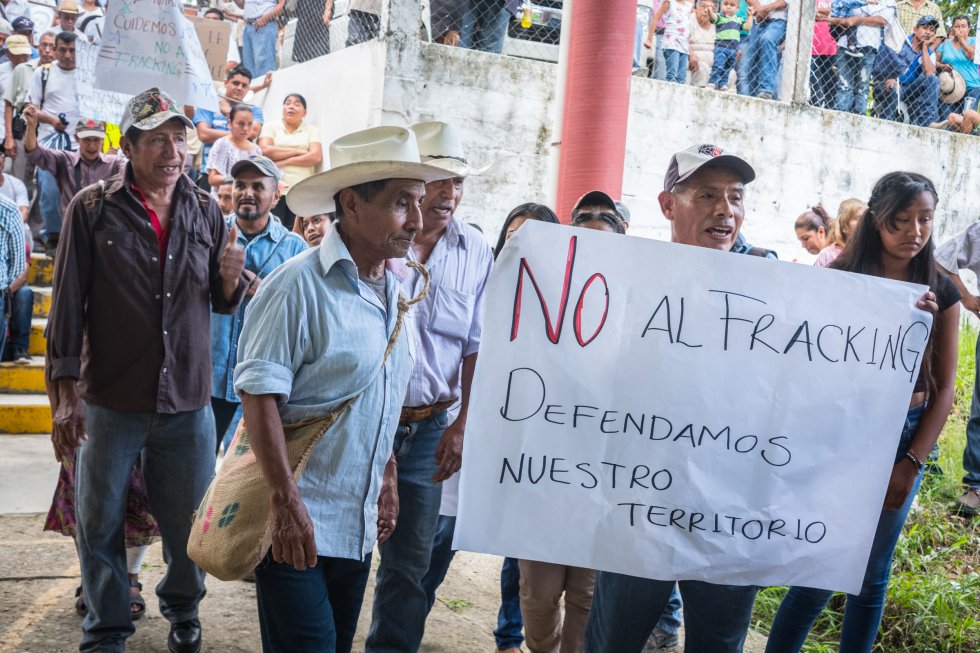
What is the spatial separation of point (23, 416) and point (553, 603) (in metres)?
5.20

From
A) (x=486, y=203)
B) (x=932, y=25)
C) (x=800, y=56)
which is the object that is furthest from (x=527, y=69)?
(x=932, y=25)

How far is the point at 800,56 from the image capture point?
35.9ft

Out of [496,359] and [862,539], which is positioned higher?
[496,359]

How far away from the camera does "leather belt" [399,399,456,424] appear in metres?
3.51

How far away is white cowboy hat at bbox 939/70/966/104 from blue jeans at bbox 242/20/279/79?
789 cm

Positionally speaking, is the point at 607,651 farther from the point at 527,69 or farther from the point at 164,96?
the point at 527,69

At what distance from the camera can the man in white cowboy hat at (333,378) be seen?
2.52 meters

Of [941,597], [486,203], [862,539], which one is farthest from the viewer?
[486,203]

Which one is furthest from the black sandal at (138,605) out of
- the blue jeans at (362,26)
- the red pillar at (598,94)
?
the blue jeans at (362,26)

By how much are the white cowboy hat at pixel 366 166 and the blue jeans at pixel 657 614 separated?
123cm

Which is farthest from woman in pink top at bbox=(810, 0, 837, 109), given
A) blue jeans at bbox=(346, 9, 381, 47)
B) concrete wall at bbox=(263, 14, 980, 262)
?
blue jeans at bbox=(346, 9, 381, 47)

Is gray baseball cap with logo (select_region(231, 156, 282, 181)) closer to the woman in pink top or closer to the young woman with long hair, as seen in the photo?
the young woman with long hair

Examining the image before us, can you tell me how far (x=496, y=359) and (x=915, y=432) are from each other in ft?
5.00

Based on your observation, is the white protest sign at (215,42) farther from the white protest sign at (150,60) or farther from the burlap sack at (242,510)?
the burlap sack at (242,510)
